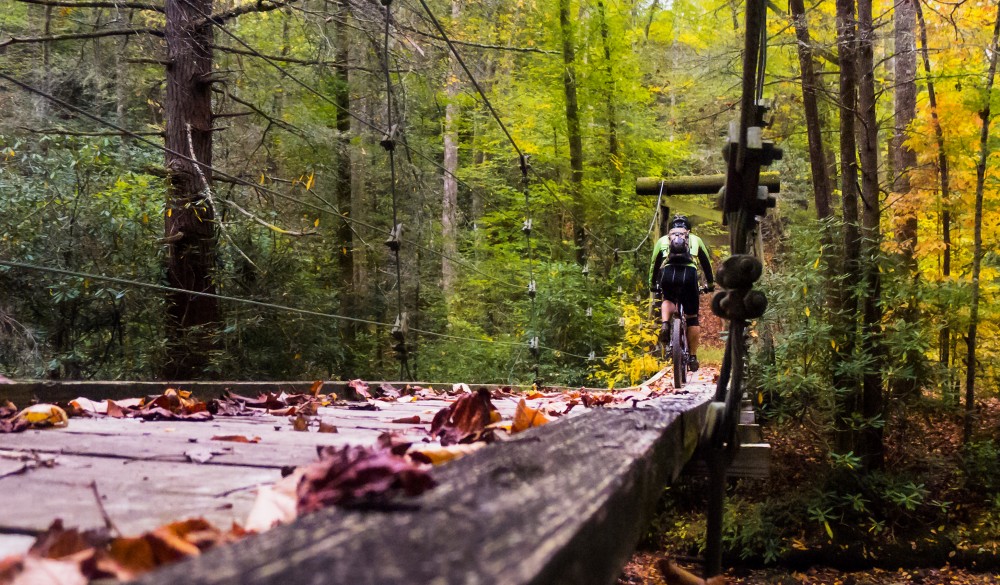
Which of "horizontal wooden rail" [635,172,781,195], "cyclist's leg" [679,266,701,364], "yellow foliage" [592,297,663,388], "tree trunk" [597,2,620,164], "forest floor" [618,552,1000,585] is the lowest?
"forest floor" [618,552,1000,585]

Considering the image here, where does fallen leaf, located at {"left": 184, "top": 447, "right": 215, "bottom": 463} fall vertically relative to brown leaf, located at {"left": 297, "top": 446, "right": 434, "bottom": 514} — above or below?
below

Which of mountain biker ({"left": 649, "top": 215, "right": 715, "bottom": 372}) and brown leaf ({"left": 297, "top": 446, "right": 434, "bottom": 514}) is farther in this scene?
mountain biker ({"left": 649, "top": 215, "right": 715, "bottom": 372})

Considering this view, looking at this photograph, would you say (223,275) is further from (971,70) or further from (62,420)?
(971,70)

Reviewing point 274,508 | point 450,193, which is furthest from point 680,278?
point 450,193

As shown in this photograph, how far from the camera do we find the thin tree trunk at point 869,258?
7668mm

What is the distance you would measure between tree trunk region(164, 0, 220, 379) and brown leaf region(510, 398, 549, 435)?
17.2ft

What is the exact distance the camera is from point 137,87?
834cm

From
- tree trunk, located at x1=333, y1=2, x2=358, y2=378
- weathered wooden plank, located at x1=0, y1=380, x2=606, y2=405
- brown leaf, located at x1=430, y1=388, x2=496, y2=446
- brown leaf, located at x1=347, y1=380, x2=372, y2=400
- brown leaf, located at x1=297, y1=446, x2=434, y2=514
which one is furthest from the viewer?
tree trunk, located at x1=333, y1=2, x2=358, y2=378

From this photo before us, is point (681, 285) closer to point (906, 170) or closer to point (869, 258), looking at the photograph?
point (869, 258)

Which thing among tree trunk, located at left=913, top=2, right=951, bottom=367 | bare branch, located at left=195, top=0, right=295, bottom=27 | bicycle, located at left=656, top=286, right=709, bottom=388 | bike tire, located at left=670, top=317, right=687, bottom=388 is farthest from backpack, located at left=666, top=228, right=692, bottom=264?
bare branch, located at left=195, top=0, right=295, bottom=27

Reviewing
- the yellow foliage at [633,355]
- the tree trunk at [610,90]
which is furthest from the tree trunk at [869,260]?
the tree trunk at [610,90]

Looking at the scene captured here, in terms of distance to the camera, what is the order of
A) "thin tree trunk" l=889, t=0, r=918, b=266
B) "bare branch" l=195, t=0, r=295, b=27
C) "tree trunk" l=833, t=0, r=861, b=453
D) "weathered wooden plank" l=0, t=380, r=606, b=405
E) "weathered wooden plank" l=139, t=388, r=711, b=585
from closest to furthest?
"weathered wooden plank" l=139, t=388, r=711, b=585, "weathered wooden plank" l=0, t=380, r=606, b=405, "bare branch" l=195, t=0, r=295, b=27, "tree trunk" l=833, t=0, r=861, b=453, "thin tree trunk" l=889, t=0, r=918, b=266

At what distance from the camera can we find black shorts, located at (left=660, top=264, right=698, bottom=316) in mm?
6340

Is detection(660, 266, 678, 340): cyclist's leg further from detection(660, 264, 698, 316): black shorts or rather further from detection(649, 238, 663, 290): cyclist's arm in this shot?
detection(649, 238, 663, 290): cyclist's arm
